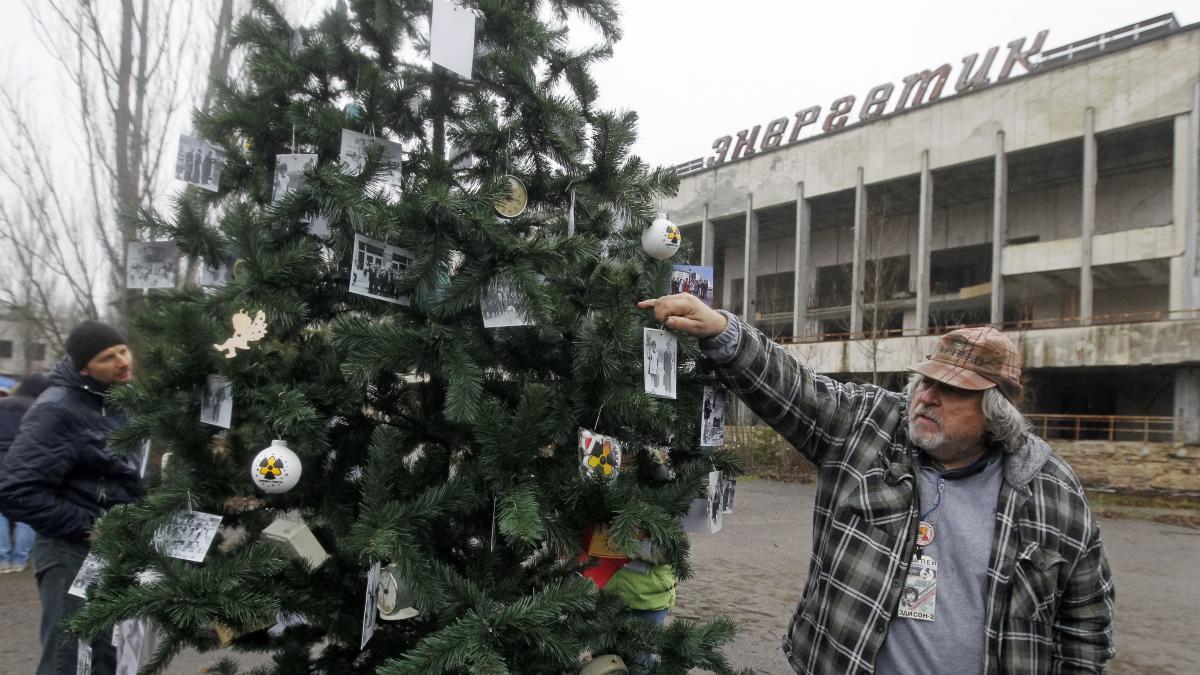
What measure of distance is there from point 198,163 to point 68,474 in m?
1.51

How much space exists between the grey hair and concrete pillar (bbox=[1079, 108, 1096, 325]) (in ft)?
72.1

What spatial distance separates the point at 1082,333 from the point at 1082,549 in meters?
21.7

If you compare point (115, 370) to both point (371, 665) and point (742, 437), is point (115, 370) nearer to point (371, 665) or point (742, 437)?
point (371, 665)

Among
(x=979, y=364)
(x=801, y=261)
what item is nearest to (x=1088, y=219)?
(x=801, y=261)

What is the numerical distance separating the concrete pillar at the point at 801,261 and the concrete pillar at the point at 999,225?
6725 mm

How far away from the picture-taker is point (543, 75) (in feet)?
7.16

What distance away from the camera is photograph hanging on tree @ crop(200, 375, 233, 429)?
5.63 feet

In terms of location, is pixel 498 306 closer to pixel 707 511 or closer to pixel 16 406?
pixel 707 511

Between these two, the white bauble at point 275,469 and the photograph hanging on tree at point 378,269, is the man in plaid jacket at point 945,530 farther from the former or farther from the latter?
the white bauble at point 275,469

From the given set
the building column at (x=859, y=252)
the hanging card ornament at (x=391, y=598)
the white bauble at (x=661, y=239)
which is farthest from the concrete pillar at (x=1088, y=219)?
the hanging card ornament at (x=391, y=598)

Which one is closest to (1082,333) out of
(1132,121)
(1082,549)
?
(1132,121)

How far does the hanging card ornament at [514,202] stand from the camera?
1.78 metres

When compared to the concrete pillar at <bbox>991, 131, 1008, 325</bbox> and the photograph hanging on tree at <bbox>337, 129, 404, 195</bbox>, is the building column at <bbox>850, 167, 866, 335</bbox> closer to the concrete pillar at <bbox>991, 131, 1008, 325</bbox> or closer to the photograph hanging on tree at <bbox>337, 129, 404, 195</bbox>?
the concrete pillar at <bbox>991, 131, 1008, 325</bbox>

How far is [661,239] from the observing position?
186cm
